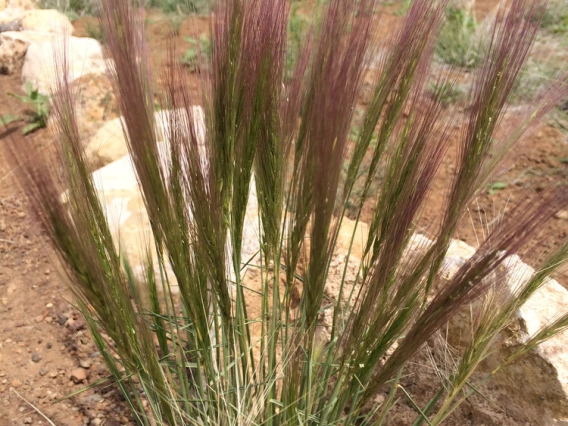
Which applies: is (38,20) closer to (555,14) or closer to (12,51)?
(12,51)

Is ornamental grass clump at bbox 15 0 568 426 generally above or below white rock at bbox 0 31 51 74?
above

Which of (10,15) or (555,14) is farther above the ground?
(555,14)

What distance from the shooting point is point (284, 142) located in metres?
1.38

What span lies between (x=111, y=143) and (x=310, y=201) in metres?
2.43

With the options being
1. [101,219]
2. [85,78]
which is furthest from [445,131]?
[85,78]

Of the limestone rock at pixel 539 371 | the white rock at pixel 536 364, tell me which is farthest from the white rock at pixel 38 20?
the limestone rock at pixel 539 371

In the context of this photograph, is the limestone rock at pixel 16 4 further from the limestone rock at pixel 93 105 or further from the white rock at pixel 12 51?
the limestone rock at pixel 93 105

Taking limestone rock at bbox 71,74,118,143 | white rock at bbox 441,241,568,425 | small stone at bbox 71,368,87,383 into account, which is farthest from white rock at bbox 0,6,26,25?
white rock at bbox 441,241,568,425

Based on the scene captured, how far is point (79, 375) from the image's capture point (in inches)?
89.8

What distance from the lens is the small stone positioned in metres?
2.28

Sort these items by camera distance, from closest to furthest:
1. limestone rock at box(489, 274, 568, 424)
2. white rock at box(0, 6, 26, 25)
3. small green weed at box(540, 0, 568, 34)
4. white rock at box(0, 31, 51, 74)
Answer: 1. limestone rock at box(489, 274, 568, 424)
2. small green weed at box(540, 0, 568, 34)
3. white rock at box(0, 31, 51, 74)
4. white rock at box(0, 6, 26, 25)

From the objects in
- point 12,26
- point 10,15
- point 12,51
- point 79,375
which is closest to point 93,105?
point 12,51

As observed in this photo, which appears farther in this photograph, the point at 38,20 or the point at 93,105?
the point at 38,20

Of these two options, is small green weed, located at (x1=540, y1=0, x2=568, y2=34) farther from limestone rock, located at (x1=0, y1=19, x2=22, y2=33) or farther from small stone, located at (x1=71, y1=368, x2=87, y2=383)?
limestone rock, located at (x1=0, y1=19, x2=22, y2=33)
